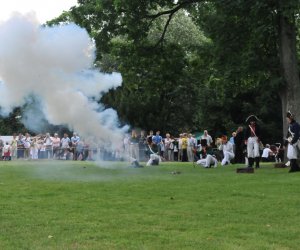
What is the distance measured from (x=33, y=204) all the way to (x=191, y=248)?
18.7ft

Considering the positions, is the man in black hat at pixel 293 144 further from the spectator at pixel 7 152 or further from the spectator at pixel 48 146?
the spectator at pixel 7 152

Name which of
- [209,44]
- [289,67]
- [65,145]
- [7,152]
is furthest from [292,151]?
[7,152]

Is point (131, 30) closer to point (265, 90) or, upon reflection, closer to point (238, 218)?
point (265, 90)

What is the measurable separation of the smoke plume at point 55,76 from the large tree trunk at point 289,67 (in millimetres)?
9557

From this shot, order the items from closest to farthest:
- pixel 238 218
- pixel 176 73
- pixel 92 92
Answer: pixel 238 218
pixel 92 92
pixel 176 73

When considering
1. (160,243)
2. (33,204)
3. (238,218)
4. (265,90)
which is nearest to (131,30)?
(265,90)

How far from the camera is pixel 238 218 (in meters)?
10.9

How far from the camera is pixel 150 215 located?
11.2 metres

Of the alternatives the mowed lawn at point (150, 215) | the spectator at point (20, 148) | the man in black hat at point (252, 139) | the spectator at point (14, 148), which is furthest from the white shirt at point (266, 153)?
the mowed lawn at point (150, 215)

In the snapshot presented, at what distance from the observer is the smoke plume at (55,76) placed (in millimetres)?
22375

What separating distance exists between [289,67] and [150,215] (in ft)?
61.0

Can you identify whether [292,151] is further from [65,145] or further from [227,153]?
[65,145]

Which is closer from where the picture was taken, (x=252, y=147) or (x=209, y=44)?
(x=252, y=147)

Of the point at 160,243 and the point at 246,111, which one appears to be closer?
the point at 160,243
